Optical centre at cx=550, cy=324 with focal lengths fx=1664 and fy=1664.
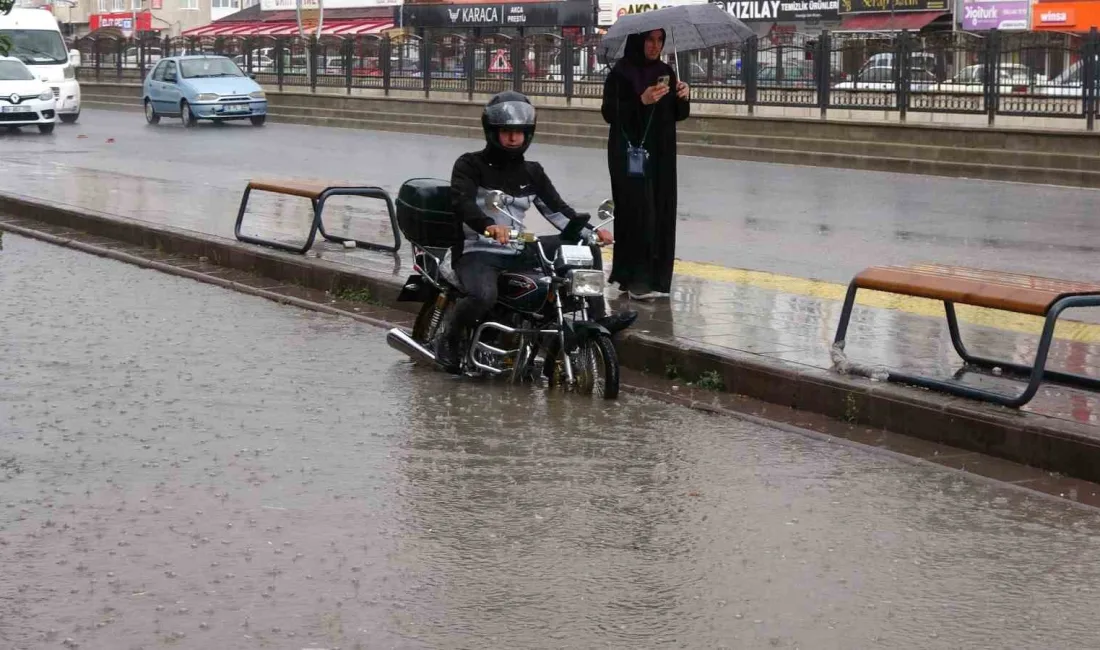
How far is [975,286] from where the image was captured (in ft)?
24.0

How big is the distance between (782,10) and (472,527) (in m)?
54.7

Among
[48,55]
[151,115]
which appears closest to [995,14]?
[151,115]

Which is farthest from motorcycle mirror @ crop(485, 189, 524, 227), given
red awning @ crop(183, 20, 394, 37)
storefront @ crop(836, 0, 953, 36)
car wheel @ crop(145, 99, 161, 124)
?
red awning @ crop(183, 20, 394, 37)

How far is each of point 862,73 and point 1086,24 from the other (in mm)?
28710

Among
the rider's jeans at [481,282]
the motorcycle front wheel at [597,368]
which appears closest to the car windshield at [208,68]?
the rider's jeans at [481,282]

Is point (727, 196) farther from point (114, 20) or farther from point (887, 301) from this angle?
point (114, 20)

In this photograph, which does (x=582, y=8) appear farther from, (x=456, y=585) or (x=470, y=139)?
(x=456, y=585)

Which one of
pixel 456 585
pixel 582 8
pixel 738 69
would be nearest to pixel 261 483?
pixel 456 585

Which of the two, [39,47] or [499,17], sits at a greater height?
[499,17]

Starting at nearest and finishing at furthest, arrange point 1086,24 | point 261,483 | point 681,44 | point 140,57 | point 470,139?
point 261,483 → point 681,44 → point 470,139 → point 140,57 → point 1086,24

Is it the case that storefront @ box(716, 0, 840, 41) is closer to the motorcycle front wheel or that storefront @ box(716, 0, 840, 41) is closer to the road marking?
the road marking

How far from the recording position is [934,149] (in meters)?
23.1

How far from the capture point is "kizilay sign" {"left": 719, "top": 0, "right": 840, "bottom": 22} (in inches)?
2270

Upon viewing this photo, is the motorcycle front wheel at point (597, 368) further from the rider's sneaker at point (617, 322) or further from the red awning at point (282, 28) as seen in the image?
the red awning at point (282, 28)
